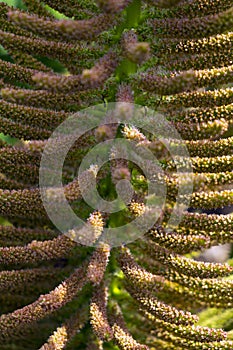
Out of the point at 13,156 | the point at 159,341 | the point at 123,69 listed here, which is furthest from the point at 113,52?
the point at 159,341

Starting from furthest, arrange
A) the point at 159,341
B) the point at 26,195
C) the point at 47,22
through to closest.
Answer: the point at 159,341
the point at 26,195
the point at 47,22

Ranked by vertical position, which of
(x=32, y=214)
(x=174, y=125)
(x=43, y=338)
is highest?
(x=174, y=125)

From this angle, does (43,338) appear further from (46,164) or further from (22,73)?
(22,73)

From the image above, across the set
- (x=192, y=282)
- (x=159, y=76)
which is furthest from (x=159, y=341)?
(x=159, y=76)

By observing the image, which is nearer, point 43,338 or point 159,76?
point 159,76

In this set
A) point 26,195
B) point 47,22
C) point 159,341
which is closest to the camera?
point 47,22

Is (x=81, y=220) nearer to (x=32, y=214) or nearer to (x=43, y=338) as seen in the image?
(x=32, y=214)

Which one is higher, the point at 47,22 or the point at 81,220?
the point at 47,22
